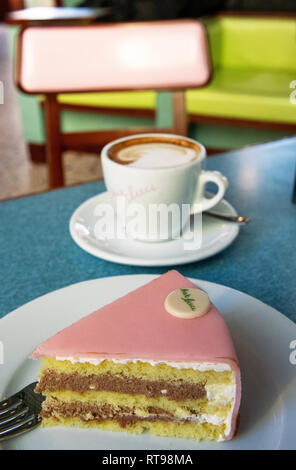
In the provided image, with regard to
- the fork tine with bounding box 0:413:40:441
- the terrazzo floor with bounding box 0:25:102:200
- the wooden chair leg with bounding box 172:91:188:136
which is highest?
the wooden chair leg with bounding box 172:91:188:136

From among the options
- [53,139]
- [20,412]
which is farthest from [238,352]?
[53,139]

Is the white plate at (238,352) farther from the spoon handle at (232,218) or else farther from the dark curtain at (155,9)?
the dark curtain at (155,9)

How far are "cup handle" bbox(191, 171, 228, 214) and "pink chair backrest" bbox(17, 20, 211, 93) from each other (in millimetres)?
529

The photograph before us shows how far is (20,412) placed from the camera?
1.47 feet

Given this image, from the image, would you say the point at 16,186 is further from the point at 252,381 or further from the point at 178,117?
the point at 252,381

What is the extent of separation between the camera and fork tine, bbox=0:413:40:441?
0.42 m

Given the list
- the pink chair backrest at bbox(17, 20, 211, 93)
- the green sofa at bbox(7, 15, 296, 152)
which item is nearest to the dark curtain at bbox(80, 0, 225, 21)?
the green sofa at bbox(7, 15, 296, 152)

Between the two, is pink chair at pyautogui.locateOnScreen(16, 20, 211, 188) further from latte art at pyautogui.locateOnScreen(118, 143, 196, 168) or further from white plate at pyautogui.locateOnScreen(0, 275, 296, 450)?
white plate at pyautogui.locateOnScreen(0, 275, 296, 450)

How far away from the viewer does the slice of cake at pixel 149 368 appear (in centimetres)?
44

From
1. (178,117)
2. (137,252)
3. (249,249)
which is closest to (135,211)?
(137,252)

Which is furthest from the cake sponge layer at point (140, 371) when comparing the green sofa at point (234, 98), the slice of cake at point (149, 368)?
the green sofa at point (234, 98)
